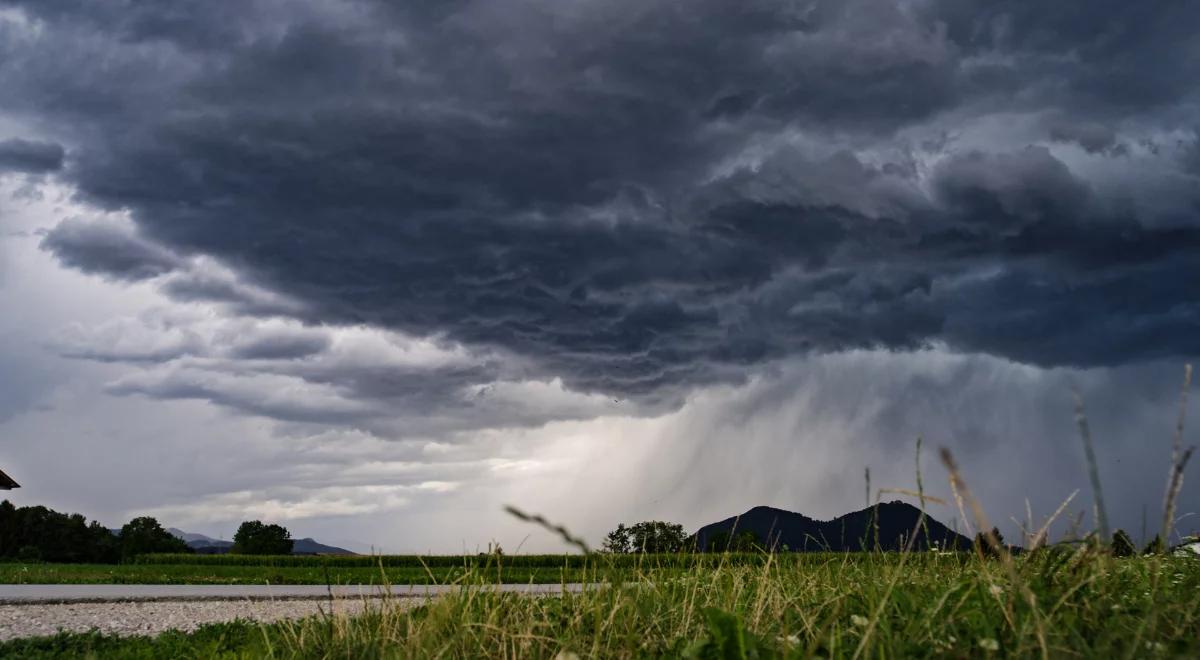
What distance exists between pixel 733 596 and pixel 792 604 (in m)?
A: 0.42

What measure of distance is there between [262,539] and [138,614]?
3527 cm

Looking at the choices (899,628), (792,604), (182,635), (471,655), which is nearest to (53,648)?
(182,635)

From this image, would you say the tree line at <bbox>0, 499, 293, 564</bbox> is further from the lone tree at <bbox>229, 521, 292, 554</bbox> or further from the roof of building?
the roof of building

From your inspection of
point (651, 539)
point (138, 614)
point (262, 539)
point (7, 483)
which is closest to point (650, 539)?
point (651, 539)

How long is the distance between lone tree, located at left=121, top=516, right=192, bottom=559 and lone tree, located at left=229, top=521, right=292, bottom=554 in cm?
303

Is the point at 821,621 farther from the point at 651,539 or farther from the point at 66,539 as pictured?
the point at 66,539

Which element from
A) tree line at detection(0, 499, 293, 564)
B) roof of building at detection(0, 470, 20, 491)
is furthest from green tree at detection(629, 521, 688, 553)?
tree line at detection(0, 499, 293, 564)

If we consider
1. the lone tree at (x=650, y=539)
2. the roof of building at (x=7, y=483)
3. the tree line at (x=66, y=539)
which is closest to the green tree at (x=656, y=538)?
the lone tree at (x=650, y=539)

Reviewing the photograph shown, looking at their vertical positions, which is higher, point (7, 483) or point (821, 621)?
point (7, 483)

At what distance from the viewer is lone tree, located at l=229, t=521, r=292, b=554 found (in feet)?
144

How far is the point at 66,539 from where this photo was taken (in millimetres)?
41094

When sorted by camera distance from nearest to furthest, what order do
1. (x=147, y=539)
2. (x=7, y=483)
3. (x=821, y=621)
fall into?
1. (x=821, y=621)
2. (x=7, y=483)
3. (x=147, y=539)

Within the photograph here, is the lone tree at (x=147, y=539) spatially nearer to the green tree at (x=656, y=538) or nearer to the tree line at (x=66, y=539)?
the tree line at (x=66, y=539)

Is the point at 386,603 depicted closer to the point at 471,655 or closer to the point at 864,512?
the point at 471,655
